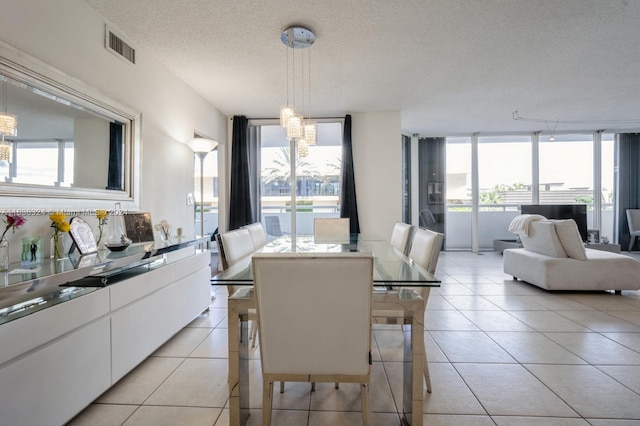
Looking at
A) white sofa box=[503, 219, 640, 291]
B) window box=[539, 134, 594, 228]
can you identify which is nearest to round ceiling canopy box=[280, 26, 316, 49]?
white sofa box=[503, 219, 640, 291]

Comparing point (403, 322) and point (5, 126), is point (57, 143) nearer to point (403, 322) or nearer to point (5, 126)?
point (5, 126)

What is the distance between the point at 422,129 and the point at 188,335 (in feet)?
18.6

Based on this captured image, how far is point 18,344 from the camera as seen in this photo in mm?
1214

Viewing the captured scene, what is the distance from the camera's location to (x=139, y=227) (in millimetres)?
2723

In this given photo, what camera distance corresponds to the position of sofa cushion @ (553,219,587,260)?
3645mm

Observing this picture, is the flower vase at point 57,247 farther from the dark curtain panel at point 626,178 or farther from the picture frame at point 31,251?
the dark curtain panel at point 626,178

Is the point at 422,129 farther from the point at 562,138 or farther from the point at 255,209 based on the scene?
the point at 255,209

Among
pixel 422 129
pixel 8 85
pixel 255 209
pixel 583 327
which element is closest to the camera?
pixel 8 85

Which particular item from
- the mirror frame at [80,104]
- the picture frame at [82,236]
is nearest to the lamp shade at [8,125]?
the mirror frame at [80,104]

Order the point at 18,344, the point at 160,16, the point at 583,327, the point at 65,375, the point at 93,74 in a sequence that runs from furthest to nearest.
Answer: the point at 583,327 → the point at 160,16 → the point at 93,74 → the point at 65,375 → the point at 18,344

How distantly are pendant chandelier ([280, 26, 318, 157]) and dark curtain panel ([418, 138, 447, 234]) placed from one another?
147 inches

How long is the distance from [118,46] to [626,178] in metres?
9.08

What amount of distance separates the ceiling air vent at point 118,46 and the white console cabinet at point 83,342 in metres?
1.76

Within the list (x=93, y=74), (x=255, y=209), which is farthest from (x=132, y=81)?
(x=255, y=209)
